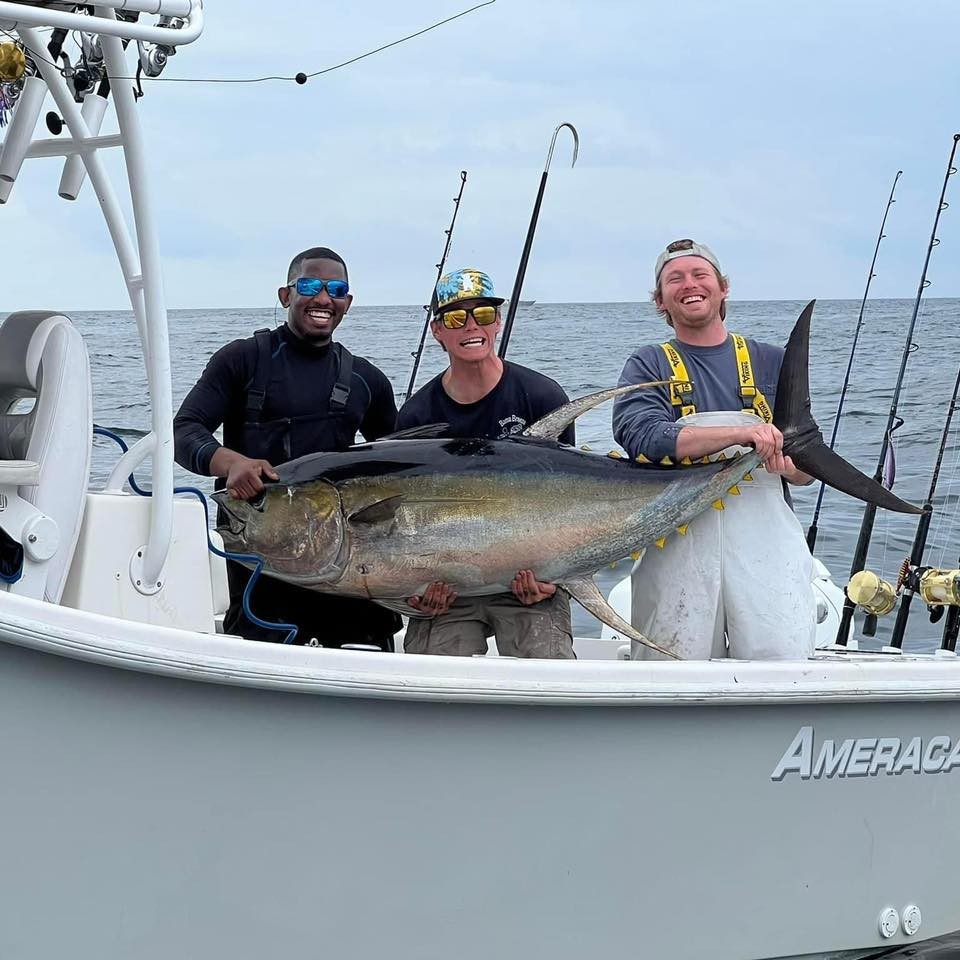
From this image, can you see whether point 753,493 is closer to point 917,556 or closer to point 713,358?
point 713,358

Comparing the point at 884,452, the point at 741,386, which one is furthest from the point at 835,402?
the point at 741,386

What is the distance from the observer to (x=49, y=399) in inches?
119

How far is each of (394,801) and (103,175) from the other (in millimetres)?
1716

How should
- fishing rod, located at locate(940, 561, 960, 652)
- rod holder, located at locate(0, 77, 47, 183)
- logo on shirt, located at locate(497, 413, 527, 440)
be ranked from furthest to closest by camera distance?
fishing rod, located at locate(940, 561, 960, 652)
logo on shirt, located at locate(497, 413, 527, 440)
rod holder, located at locate(0, 77, 47, 183)

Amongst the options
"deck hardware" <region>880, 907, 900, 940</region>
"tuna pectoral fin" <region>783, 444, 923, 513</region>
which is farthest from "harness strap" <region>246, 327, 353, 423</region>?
"deck hardware" <region>880, 907, 900, 940</region>

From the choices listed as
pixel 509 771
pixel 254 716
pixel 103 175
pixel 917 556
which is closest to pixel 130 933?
pixel 254 716

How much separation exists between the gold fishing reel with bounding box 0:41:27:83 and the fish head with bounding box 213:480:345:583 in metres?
1.16

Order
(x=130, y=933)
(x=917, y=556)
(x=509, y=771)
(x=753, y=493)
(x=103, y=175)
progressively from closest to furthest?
1. (x=130, y=933)
2. (x=509, y=771)
3. (x=103, y=175)
4. (x=753, y=493)
5. (x=917, y=556)

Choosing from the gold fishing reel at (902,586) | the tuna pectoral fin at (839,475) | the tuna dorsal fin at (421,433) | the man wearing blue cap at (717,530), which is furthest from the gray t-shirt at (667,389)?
the gold fishing reel at (902,586)

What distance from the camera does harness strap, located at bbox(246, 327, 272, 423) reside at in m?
3.87

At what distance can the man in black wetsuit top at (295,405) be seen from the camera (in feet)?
12.7

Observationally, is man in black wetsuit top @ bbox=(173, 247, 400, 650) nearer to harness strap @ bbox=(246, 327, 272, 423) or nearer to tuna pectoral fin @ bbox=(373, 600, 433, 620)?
harness strap @ bbox=(246, 327, 272, 423)

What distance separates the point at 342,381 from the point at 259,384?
0.24 metres

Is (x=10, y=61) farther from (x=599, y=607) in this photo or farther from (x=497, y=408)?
(x=599, y=607)
